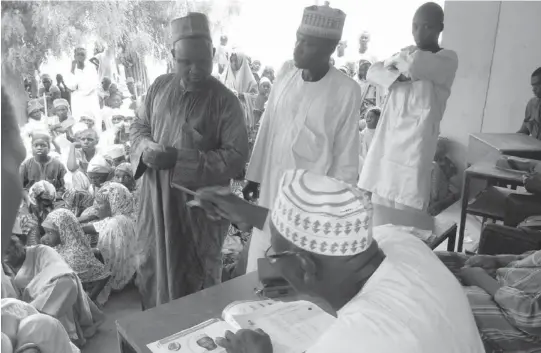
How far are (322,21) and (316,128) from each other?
1.65 feet

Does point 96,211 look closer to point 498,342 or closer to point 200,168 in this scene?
point 200,168

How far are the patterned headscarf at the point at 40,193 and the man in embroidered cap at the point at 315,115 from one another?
214cm

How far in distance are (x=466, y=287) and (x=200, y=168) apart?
1235mm

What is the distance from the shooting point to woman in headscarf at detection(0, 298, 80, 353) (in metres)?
2.25

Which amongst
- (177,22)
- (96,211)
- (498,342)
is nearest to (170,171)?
(177,22)

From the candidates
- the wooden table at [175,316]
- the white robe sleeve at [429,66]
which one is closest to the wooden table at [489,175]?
the white robe sleeve at [429,66]

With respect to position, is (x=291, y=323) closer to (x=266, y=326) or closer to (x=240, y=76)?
A: (x=266, y=326)

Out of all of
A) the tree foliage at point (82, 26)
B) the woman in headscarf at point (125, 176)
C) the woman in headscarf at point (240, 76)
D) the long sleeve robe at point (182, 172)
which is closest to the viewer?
the long sleeve robe at point (182, 172)

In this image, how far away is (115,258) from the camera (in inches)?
144

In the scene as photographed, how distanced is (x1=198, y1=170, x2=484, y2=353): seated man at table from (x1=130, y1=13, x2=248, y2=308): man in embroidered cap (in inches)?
42.4

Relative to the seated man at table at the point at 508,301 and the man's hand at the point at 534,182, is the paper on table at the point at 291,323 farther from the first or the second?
the man's hand at the point at 534,182

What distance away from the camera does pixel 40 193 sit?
394 centimetres

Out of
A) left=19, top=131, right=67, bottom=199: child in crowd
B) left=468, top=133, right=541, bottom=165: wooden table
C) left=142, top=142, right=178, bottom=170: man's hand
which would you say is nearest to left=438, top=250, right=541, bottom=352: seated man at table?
left=142, top=142, right=178, bottom=170: man's hand

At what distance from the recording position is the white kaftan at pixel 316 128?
2.49 metres
